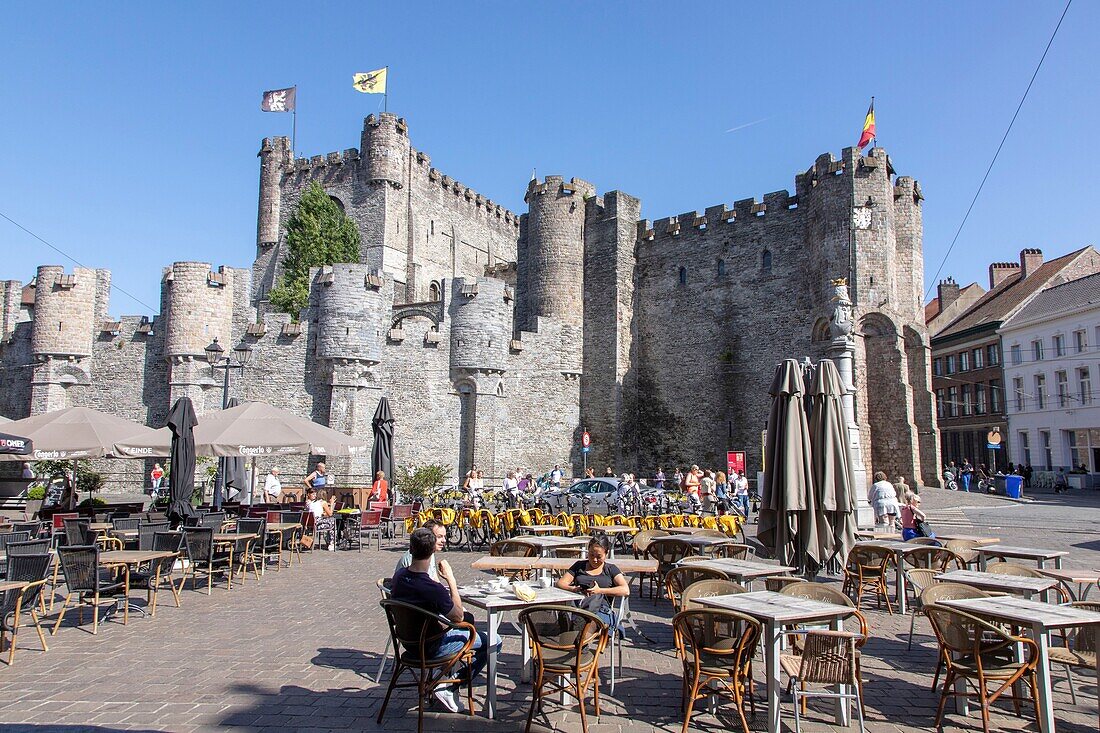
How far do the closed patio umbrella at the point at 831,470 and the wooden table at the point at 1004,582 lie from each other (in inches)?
56.3

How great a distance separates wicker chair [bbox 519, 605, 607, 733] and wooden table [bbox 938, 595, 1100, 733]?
87.2 inches

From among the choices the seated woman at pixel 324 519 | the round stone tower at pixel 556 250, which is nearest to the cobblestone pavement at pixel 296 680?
the seated woman at pixel 324 519

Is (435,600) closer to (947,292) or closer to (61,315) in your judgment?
(61,315)

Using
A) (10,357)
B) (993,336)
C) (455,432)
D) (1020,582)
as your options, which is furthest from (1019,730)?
(993,336)

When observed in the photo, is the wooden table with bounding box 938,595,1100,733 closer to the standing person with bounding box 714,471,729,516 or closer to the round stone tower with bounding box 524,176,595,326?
the standing person with bounding box 714,471,729,516

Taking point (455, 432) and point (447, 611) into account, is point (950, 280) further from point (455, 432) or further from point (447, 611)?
point (447, 611)

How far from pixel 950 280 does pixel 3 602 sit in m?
49.1

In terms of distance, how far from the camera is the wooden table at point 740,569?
6219mm

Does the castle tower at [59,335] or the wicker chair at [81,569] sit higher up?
the castle tower at [59,335]

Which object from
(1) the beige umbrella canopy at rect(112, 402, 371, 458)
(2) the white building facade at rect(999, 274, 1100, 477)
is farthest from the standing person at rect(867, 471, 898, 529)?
(2) the white building facade at rect(999, 274, 1100, 477)

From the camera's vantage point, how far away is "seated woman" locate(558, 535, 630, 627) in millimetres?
5684

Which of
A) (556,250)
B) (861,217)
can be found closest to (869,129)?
(861,217)

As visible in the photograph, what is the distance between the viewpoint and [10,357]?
81.0ft

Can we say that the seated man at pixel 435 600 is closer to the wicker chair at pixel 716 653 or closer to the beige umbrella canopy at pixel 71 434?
the wicker chair at pixel 716 653
